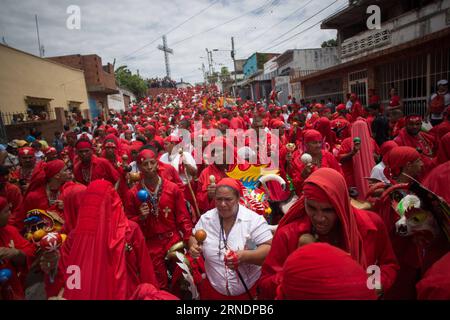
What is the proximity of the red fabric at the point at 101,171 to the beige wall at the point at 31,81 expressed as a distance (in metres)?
10.7

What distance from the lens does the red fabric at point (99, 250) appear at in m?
1.63

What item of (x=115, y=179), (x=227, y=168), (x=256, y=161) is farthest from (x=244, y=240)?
(x=115, y=179)

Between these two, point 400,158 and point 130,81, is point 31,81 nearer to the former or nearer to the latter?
point 400,158

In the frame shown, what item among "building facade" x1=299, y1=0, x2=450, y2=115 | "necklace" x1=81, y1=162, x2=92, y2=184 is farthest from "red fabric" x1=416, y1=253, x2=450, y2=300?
"building facade" x1=299, y1=0, x2=450, y2=115

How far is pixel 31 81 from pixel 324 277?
61.6 ft

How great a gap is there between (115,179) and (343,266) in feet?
13.8

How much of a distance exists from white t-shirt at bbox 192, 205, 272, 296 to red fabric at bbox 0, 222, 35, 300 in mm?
1494

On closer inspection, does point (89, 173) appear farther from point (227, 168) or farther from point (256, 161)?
point (256, 161)

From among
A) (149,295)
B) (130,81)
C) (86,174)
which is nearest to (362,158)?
(149,295)

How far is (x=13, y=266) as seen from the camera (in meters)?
2.30

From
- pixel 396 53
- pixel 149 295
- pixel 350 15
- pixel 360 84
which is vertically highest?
pixel 350 15

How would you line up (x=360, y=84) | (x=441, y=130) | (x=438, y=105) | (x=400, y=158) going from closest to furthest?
(x=400, y=158) < (x=441, y=130) < (x=438, y=105) < (x=360, y=84)

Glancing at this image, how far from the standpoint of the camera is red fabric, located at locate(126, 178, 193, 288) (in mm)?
3162

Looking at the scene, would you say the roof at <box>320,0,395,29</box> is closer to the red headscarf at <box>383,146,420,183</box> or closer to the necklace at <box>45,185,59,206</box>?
the red headscarf at <box>383,146,420,183</box>
